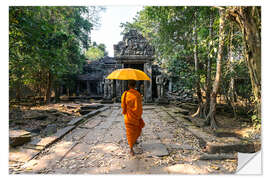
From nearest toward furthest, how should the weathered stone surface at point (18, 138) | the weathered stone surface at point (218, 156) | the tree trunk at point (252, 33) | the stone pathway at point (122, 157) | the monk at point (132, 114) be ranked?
Answer: the tree trunk at point (252, 33) → the stone pathway at point (122, 157) → the weathered stone surface at point (218, 156) → the monk at point (132, 114) → the weathered stone surface at point (18, 138)

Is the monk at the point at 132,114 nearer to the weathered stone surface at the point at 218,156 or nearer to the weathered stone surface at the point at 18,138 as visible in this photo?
the weathered stone surface at the point at 218,156

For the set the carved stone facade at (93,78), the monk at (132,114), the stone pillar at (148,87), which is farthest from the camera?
the carved stone facade at (93,78)

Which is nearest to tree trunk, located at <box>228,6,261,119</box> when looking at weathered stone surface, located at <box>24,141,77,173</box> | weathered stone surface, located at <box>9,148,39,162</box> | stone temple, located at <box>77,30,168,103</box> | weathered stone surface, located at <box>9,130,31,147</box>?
weathered stone surface, located at <box>24,141,77,173</box>

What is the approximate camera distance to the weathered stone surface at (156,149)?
2.64m

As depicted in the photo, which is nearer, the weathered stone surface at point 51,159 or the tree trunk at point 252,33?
the tree trunk at point 252,33

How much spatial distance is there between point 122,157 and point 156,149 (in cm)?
Answer: 70

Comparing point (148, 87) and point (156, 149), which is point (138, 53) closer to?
point (148, 87)

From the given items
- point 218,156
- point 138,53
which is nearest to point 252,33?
point 218,156

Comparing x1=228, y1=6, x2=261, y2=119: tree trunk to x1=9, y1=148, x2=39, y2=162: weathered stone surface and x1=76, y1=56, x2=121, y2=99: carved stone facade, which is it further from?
x1=76, y1=56, x2=121, y2=99: carved stone facade

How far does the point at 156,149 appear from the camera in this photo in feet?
9.24

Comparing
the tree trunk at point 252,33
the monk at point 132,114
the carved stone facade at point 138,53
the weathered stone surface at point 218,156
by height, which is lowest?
the weathered stone surface at point 218,156

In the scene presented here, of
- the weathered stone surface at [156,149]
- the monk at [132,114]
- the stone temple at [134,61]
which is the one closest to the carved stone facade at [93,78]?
the stone temple at [134,61]
